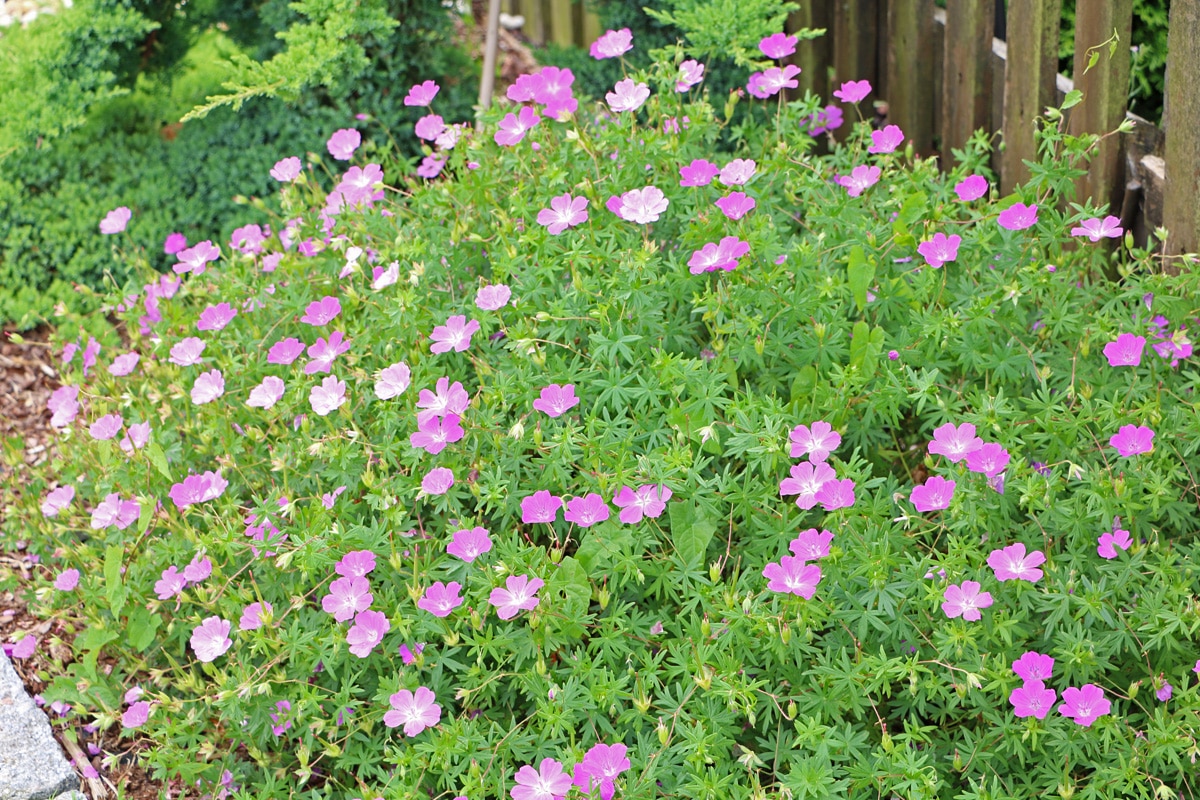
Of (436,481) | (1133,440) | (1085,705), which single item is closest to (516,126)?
(436,481)

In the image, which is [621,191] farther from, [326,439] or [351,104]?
[351,104]

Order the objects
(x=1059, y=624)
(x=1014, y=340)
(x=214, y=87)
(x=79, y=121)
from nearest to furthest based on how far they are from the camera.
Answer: (x=1059, y=624), (x=1014, y=340), (x=79, y=121), (x=214, y=87)

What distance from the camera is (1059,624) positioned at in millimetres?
2354

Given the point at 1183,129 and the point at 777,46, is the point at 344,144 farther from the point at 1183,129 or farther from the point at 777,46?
the point at 1183,129

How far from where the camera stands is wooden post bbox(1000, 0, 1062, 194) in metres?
3.39

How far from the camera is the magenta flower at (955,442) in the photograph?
7.86ft

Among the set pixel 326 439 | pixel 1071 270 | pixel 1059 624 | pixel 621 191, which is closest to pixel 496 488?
pixel 326 439

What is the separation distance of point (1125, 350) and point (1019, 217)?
0.41m

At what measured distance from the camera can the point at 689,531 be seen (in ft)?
8.02

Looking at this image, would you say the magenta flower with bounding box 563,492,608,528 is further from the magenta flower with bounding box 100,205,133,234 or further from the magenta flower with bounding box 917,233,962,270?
the magenta flower with bounding box 100,205,133,234

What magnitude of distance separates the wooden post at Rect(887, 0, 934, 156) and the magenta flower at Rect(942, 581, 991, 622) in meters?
2.38

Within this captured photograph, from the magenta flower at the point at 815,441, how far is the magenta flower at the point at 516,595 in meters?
0.61

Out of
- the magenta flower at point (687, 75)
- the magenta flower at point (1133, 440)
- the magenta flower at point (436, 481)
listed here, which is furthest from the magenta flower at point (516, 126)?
the magenta flower at point (1133, 440)

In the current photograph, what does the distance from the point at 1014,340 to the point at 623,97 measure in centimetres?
119
